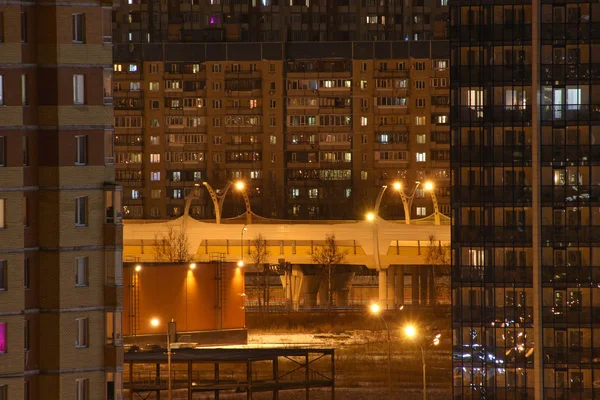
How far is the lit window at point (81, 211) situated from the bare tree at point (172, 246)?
58.8 metres

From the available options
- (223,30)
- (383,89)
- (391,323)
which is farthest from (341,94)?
(391,323)

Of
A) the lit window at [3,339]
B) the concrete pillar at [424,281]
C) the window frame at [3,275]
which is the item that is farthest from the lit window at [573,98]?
the concrete pillar at [424,281]

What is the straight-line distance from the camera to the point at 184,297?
2771 inches

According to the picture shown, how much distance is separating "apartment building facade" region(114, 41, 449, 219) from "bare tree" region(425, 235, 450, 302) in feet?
106

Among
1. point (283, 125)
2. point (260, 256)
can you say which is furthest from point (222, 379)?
point (283, 125)

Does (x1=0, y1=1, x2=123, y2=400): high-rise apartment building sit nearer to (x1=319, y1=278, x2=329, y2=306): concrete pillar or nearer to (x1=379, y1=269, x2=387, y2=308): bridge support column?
(x1=379, y1=269, x2=387, y2=308): bridge support column

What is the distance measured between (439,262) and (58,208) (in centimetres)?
6226

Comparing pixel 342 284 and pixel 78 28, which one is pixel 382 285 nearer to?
pixel 342 284

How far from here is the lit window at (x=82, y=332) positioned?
1196 inches

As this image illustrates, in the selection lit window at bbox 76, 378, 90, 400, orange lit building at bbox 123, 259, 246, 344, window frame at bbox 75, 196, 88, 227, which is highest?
window frame at bbox 75, 196, 88, 227

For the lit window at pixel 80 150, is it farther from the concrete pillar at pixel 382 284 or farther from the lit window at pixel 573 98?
the concrete pillar at pixel 382 284

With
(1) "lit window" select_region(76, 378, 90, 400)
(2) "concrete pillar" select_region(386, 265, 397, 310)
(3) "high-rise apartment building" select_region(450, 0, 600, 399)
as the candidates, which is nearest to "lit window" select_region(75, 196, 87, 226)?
(1) "lit window" select_region(76, 378, 90, 400)

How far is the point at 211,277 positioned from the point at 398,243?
89.7ft

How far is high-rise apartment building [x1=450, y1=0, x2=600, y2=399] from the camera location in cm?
5225
